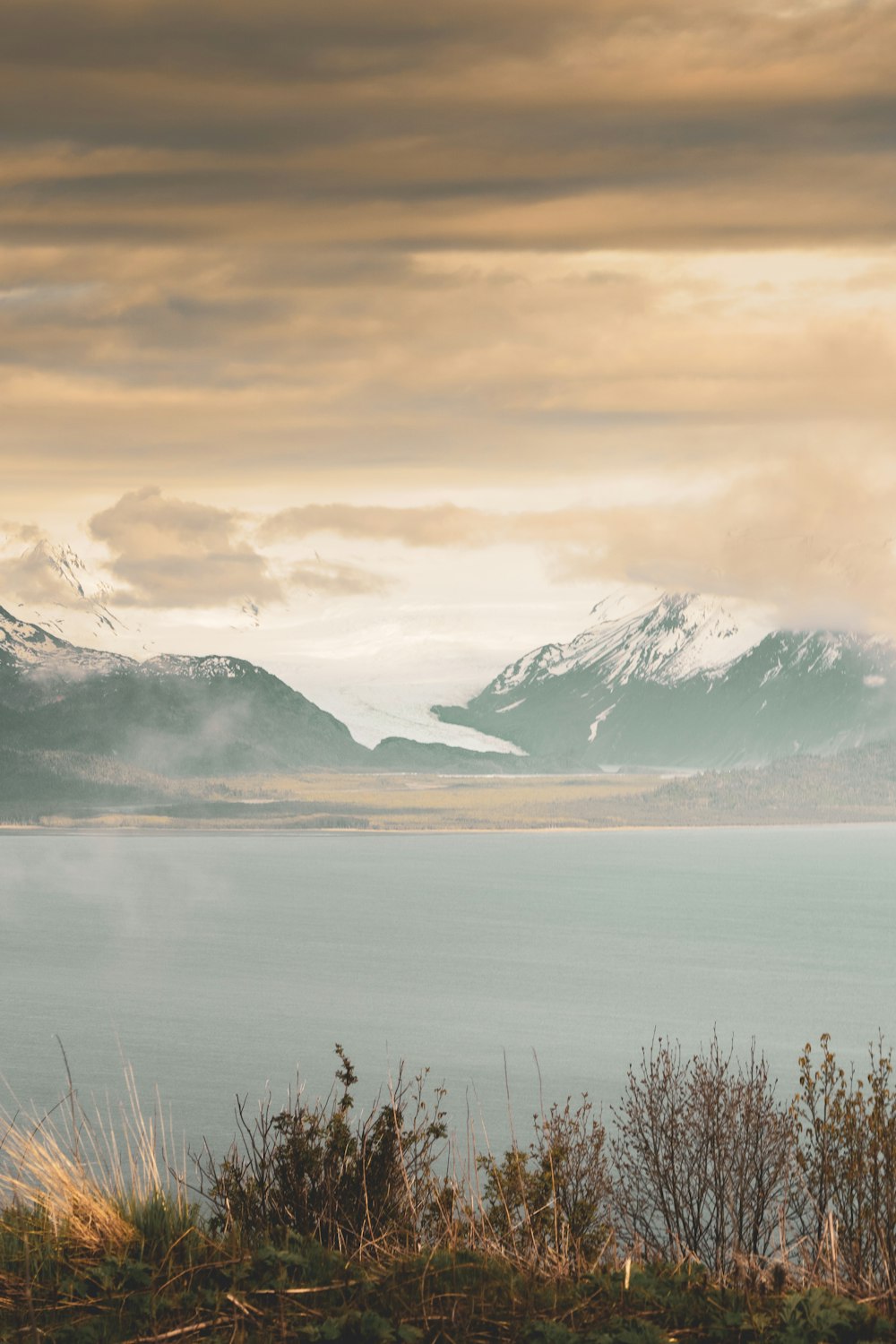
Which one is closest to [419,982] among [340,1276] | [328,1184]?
[328,1184]

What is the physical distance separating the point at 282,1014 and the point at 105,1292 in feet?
272

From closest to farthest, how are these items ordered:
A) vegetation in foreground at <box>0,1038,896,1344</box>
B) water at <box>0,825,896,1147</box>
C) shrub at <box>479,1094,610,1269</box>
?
vegetation in foreground at <box>0,1038,896,1344</box>, shrub at <box>479,1094,610,1269</box>, water at <box>0,825,896,1147</box>

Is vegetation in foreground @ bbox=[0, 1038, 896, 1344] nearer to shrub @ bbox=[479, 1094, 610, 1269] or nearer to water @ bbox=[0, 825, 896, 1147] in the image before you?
shrub @ bbox=[479, 1094, 610, 1269]

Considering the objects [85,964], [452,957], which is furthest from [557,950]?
[85,964]

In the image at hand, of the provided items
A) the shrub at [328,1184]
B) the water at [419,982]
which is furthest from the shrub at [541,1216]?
the water at [419,982]

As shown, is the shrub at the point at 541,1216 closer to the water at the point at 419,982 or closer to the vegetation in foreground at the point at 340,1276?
the vegetation in foreground at the point at 340,1276

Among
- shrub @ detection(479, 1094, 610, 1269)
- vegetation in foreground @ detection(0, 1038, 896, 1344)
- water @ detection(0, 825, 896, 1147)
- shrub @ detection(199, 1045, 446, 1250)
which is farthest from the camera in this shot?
water @ detection(0, 825, 896, 1147)

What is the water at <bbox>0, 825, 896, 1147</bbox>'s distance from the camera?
6881cm

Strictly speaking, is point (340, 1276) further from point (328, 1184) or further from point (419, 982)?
point (419, 982)

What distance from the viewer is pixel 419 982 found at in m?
106

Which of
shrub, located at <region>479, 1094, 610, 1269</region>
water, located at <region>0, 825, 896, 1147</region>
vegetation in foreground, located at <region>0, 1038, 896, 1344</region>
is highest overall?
vegetation in foreground, located at <region>0, 1038, 896, 1344</region>

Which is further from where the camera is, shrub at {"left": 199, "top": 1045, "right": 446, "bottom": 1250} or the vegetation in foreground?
shrub at {"left": 199, "top": 1045, "right": 446, "bottom": 1250}

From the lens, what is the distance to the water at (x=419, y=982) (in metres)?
68.8

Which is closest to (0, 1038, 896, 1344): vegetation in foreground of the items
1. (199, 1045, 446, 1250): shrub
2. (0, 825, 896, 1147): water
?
(199, 1045, 446, 1250): shrub
